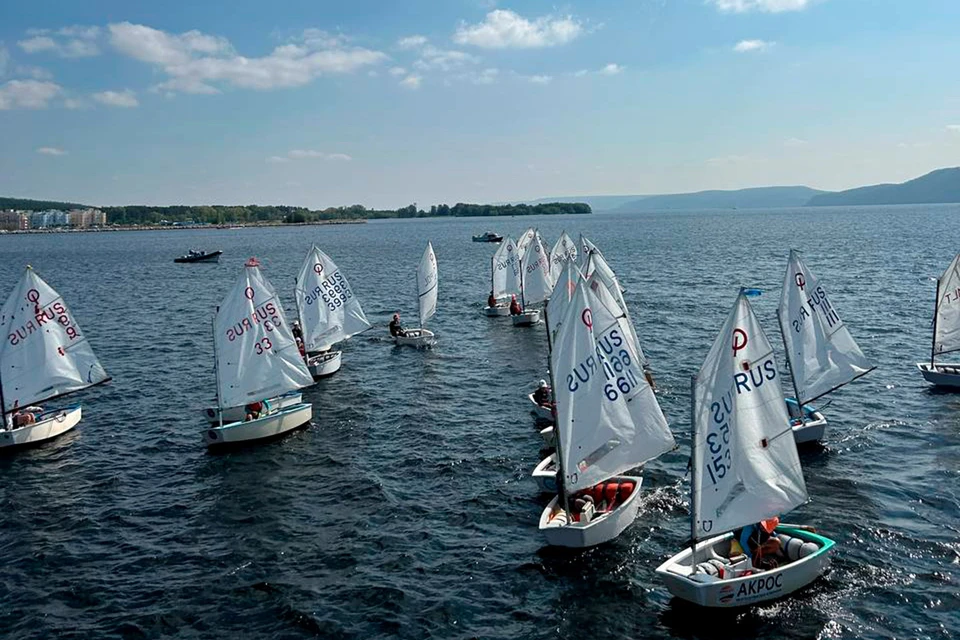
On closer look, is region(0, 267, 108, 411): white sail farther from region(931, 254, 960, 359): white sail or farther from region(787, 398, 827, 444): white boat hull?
region(931, 254, 960, 359): white sail

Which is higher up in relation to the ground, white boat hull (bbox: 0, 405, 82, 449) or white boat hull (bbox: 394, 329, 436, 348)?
white boat hull (bbox: 394, 329, 436, 348)

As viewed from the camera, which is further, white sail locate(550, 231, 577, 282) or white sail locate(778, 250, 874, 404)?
white sail locate(550, 231, 577, 282)

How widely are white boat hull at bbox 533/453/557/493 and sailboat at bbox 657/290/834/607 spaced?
7.09 meters

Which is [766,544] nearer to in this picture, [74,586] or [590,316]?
[590,316]

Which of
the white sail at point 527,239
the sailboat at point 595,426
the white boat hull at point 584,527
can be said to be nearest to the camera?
the white boat hull at point 584,527

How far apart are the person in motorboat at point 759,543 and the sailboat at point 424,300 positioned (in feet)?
123

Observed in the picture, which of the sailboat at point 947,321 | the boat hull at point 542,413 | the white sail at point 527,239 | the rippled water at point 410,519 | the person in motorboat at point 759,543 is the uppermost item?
the white sail at point 527,239

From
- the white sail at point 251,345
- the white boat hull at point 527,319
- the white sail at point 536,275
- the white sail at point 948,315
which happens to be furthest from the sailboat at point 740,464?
the white sail at point 536,275

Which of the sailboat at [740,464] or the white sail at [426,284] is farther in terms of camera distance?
the white sail at [426,284]

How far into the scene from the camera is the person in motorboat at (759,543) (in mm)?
23250

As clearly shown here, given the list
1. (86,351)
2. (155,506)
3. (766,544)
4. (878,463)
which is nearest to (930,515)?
(878,463)

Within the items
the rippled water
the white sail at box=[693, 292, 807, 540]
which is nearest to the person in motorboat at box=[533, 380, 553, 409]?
the rippled water

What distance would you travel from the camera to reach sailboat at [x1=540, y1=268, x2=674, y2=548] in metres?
25.8

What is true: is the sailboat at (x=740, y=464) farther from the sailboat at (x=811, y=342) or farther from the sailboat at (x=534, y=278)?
the sailboat at (x=534, y=278)
